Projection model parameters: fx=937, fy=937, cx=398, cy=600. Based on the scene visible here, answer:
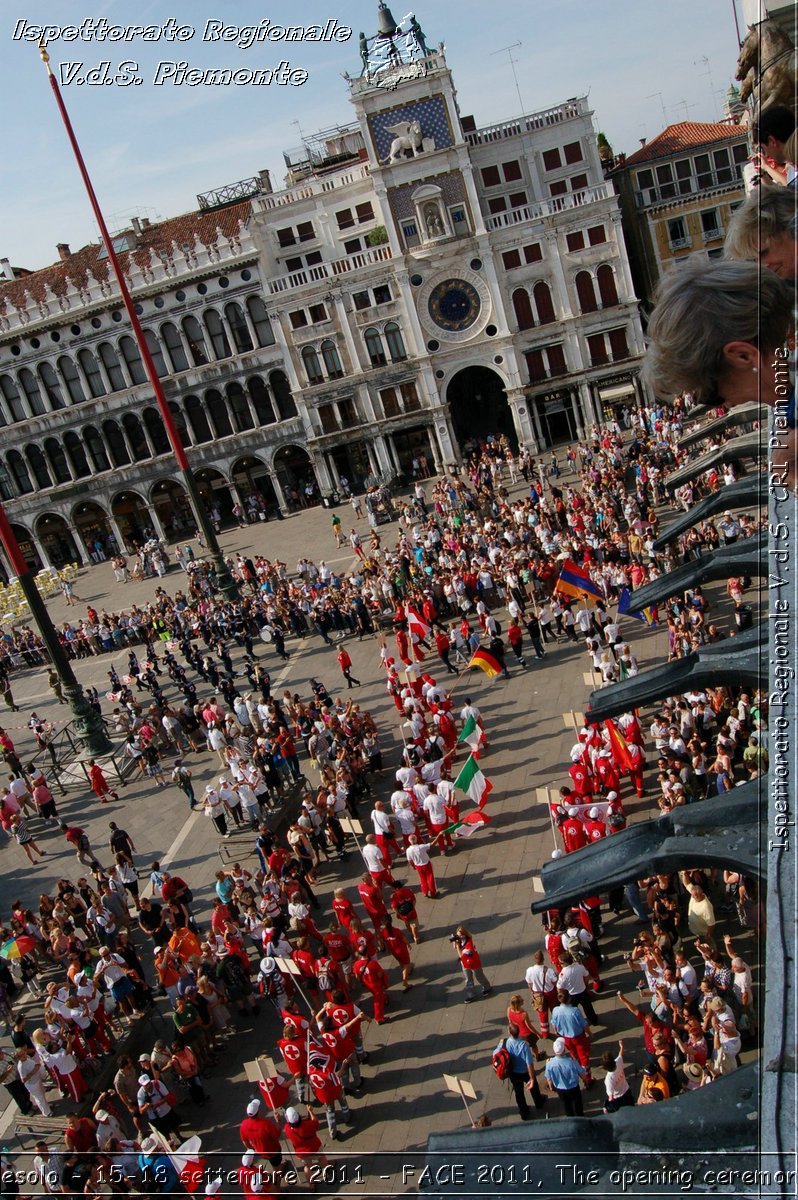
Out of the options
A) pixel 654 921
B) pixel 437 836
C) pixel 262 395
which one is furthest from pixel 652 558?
pixel 262 395

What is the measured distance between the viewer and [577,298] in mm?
45312

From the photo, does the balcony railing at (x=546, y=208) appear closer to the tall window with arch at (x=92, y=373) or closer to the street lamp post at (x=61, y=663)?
the tall window with arch at (x=92, y=373)

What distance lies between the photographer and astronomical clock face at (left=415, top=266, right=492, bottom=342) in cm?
4575

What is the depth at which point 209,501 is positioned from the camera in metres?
52.3

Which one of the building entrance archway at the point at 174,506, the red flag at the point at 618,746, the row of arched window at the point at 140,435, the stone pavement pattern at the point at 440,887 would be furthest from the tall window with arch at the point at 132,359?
the red flag at the point at 618,746

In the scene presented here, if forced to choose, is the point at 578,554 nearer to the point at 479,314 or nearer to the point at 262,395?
the point at 479,314

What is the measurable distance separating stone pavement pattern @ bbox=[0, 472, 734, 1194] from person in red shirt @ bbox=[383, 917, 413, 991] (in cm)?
16

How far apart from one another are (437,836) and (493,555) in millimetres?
13243

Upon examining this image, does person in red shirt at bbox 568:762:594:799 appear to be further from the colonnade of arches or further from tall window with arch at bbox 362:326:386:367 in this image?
the colonnade of arches

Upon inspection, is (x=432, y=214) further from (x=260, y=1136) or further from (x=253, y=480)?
(x=260, y=1136)

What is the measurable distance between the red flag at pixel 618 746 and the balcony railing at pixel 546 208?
36150 mm

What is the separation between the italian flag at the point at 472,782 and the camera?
1409cm


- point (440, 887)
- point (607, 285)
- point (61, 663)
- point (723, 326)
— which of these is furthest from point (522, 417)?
point (723, 326)

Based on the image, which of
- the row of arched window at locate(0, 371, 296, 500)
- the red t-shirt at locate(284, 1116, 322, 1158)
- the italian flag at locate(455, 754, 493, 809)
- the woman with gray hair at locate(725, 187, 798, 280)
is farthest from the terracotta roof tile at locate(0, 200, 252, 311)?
the woman with gray hair at locate(725, 187, 798, 280)
